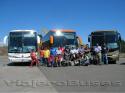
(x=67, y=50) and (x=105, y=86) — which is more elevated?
(x=67, y=50)

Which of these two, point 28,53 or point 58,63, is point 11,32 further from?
point 58,63

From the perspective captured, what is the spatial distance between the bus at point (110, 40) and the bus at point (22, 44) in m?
5.57

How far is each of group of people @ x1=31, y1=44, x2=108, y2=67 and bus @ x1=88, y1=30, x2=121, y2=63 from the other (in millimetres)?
1717

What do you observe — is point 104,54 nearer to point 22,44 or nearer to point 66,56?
point 66,56

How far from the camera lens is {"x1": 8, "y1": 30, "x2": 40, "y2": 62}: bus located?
28.6 meters

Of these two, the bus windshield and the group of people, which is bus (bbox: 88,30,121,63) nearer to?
the group of people

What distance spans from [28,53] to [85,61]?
484 cm

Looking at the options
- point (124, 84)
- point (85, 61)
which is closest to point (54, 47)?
point (85, 61)

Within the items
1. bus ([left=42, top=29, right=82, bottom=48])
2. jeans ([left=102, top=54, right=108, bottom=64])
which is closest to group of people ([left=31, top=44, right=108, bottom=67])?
jeans ([left=102, top=54, right=108, bottom=64])

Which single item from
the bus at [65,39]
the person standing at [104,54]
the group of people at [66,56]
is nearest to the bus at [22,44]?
the group of people at [66,56]

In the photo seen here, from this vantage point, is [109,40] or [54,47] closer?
[54,47]

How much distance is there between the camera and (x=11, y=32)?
29281 millimetres

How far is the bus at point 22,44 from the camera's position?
28609 millimetres

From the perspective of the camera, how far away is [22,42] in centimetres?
2916
